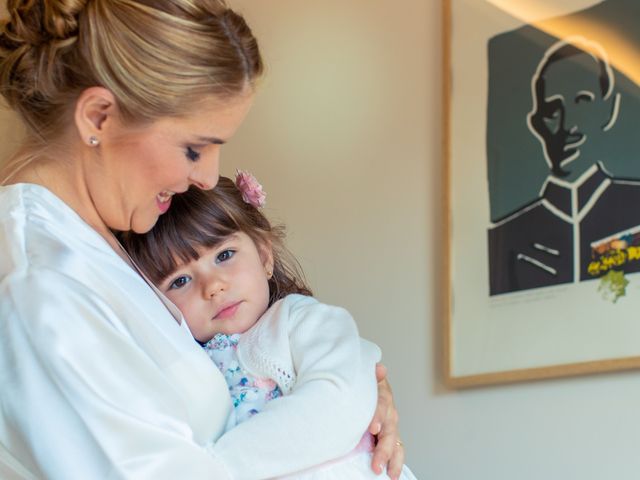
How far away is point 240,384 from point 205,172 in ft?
1.37

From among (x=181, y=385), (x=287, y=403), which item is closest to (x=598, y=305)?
(x=287, y=403)

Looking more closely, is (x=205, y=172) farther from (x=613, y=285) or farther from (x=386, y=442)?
(x=613, y=285)

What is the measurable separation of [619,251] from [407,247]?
639 millimetres

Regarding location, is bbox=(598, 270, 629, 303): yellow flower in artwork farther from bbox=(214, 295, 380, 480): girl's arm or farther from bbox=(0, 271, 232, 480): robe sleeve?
bbox=(0, 271, 232, 480): robe sleeve

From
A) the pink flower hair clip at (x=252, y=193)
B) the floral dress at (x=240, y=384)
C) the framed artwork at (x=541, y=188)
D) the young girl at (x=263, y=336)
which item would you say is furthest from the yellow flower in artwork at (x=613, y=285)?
the floral dress at (x=240, y=384)

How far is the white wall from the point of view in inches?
91.5

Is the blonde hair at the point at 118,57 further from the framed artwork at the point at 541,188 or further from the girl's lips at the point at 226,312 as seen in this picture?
the framed artwork at the point at 541,188

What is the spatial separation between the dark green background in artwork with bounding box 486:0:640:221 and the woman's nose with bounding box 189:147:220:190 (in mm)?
1102

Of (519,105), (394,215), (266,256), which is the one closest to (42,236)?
(266,256)

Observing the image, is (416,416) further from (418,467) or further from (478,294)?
(478,294)

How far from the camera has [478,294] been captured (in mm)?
2521

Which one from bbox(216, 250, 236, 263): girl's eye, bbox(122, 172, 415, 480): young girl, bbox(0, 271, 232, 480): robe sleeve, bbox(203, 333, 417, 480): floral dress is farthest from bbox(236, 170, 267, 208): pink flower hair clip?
bbox(0, 271, 232, 480): robe sleeve

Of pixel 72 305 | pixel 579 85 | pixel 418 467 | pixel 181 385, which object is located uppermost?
pixel 579 85

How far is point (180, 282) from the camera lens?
74.9 inches
